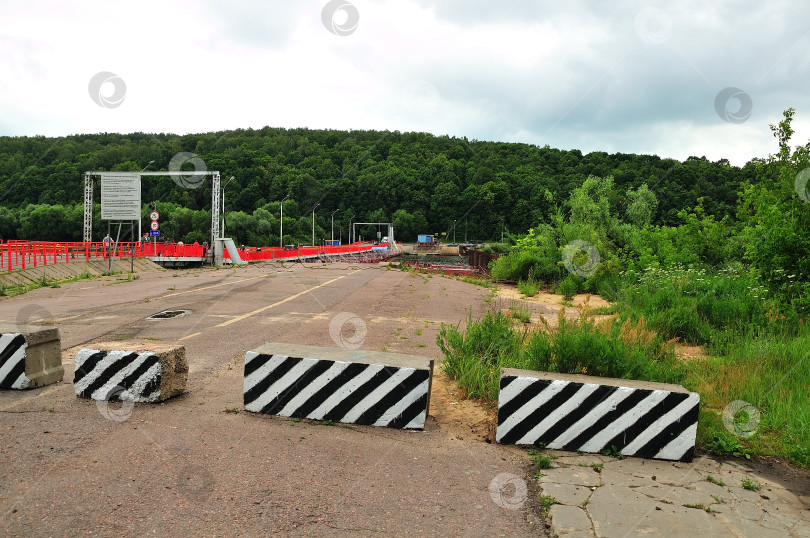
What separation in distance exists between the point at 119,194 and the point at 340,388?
39313 mm

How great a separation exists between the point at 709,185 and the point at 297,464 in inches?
3056

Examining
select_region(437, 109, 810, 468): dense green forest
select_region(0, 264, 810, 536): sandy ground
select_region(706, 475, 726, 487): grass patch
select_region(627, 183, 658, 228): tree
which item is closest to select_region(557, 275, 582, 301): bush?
select_region(437, 109, 810, 468): dense green forest

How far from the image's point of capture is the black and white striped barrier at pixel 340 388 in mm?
5465

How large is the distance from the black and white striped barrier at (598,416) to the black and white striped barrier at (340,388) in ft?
2.79

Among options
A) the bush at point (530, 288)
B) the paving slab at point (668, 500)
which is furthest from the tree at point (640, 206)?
the paving slab at point (668, 500)

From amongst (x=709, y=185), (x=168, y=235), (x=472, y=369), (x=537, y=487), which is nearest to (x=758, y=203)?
(x=472, y=369)

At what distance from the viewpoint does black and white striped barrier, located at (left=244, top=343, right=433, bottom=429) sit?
546cm

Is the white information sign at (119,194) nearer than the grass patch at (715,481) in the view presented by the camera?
No

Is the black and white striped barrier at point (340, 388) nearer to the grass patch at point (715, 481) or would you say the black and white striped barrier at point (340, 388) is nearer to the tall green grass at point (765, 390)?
the grass patch at point (715, 481)

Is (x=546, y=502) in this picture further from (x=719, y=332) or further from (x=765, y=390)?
(x=719, y=332)

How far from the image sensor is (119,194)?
39406mm

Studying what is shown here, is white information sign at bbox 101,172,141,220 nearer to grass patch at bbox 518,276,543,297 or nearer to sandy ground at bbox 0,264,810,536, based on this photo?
grass patch at bbox 518,276,543,297

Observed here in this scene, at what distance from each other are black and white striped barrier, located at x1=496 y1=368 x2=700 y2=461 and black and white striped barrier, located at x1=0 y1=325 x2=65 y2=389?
205 inches

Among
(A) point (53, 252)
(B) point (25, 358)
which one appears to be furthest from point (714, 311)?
(A) point (53, 252)
